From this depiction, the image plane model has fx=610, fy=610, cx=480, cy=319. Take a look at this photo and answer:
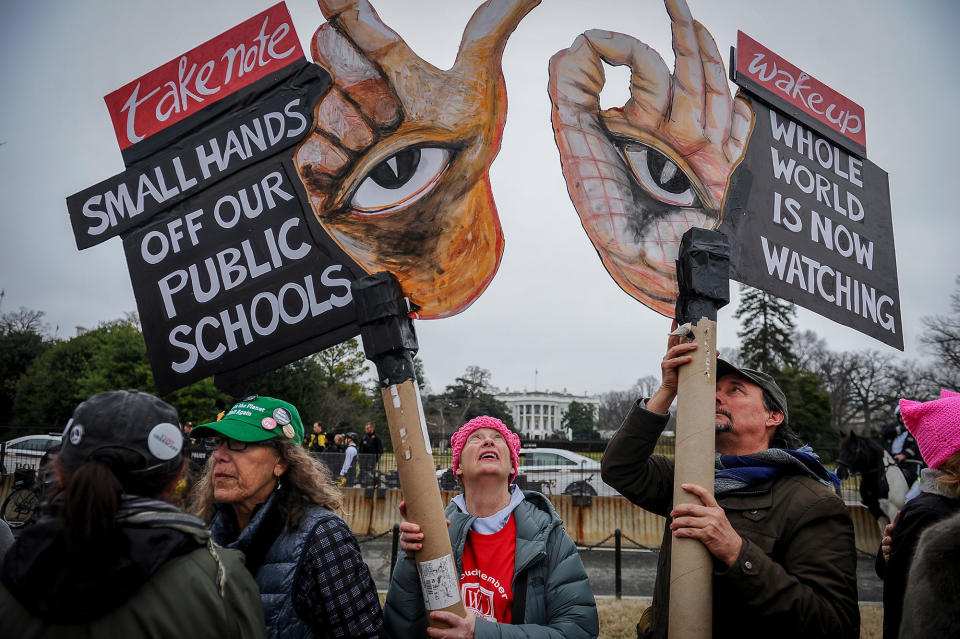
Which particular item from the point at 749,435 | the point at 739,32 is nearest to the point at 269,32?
the point at 739,32

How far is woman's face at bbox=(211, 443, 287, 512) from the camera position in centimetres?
248

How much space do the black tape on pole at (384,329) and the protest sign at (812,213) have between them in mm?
2017

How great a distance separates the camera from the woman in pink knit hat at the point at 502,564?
2.41 m

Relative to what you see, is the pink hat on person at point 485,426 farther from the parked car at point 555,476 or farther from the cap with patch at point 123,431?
the parked car at point 555,476

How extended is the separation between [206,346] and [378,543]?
9294 millimetres

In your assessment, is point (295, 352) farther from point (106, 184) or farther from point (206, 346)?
point (106, 184)

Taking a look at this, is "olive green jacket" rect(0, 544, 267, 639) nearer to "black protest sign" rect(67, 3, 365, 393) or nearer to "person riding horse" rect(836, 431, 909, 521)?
"black protest sign" rect(67, 3, 365, 393)

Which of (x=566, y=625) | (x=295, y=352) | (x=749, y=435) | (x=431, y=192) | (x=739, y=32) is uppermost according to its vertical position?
(x=739, y=32)

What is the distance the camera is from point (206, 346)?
9.86ft

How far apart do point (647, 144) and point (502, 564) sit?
2.59 meters

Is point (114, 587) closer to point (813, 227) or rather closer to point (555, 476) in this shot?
point (813, 227)

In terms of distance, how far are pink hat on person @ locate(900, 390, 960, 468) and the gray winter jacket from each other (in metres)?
1.40

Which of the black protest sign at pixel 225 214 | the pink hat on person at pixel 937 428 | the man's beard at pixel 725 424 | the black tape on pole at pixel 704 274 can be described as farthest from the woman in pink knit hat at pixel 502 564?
the pink hat on person at pixel 937 428

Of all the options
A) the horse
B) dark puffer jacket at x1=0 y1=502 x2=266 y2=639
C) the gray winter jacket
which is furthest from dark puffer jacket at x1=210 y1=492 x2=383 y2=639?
the horse
